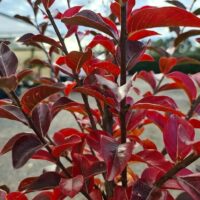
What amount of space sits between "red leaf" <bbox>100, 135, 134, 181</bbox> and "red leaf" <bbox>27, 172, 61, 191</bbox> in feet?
0.61

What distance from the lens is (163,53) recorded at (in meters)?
0.97

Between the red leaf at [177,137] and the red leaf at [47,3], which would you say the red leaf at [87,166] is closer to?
the red leaf at [177,137]

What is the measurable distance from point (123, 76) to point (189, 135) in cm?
16

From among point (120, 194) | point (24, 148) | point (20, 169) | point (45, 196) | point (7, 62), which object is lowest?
point (20, 169)

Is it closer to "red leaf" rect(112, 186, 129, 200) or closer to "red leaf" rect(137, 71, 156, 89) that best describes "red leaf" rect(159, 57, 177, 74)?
"red leaf" rect(137, 71, 156, 89)

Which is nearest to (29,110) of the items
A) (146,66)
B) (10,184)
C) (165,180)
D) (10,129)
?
(165,180)

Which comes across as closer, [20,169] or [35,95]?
[35,95]

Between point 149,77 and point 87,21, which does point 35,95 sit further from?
point 149,77

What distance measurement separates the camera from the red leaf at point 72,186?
551mm

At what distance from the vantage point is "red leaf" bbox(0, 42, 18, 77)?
1.85 feet

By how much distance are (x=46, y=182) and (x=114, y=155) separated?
0.21 metres

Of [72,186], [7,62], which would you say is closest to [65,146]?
[72,186]

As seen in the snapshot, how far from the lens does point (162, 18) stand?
0.44 metres

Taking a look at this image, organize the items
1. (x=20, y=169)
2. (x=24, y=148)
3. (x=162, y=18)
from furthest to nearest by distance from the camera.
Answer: (x=20, y=169) < (x=24, y=148) < (x=162, y=18)
